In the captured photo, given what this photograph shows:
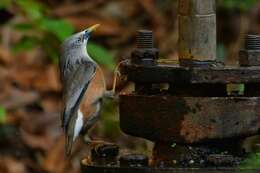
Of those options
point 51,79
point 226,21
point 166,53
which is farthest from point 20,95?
point 226,21

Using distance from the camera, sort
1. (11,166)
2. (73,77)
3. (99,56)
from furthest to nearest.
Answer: (11,166) → (99,56) → (73,77)

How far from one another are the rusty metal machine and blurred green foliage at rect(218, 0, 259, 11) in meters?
5.13

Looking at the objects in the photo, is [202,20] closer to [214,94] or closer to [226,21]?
[214,94]

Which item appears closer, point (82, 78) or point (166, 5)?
point (82, 78)

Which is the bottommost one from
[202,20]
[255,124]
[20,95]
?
[20,95]

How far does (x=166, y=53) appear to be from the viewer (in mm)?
9445

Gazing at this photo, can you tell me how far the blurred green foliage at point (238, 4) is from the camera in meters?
9.16

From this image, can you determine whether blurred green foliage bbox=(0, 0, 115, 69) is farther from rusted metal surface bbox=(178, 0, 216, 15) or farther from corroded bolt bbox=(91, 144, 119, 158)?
rusted metal surface bbox=(178, 0, 216, 15)

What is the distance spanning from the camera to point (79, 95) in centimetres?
474

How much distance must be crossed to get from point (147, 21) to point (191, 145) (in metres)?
6.19

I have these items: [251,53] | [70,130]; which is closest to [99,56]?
[70,130]

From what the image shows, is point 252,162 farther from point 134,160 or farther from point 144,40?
point 144,40

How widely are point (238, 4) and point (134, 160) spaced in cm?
559

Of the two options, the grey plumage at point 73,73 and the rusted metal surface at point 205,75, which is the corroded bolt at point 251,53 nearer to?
the rusted metal surface at point 205,75
